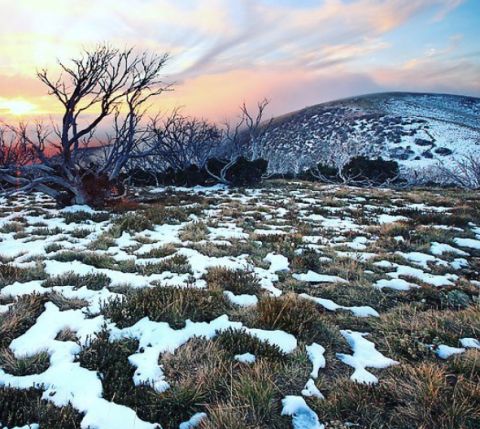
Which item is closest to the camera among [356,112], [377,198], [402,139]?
[377,198]

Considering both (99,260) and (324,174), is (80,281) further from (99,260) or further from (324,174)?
(324,174)

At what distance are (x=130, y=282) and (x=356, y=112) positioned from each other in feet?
289

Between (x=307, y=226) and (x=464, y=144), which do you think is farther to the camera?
(x=464, y=144)

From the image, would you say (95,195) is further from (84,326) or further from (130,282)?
(84,326)

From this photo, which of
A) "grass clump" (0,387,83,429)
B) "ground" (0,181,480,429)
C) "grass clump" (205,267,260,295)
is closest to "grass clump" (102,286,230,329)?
"ground" (0,181,480,429)

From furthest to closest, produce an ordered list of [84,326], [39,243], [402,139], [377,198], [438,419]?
[402,139], [377,198], [39,243], [84,326], [438,419]

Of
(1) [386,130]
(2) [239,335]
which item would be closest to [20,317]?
(2) [239,335]

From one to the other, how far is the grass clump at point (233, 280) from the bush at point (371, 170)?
940 inches

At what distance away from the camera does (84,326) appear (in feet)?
12.2

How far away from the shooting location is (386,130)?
6731cm

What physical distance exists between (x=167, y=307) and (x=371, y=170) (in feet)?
90.8

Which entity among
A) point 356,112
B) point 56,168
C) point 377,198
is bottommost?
point 377,198

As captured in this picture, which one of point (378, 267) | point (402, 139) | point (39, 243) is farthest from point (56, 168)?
point (402, 139)

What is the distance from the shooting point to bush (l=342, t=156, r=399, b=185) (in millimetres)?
27828
